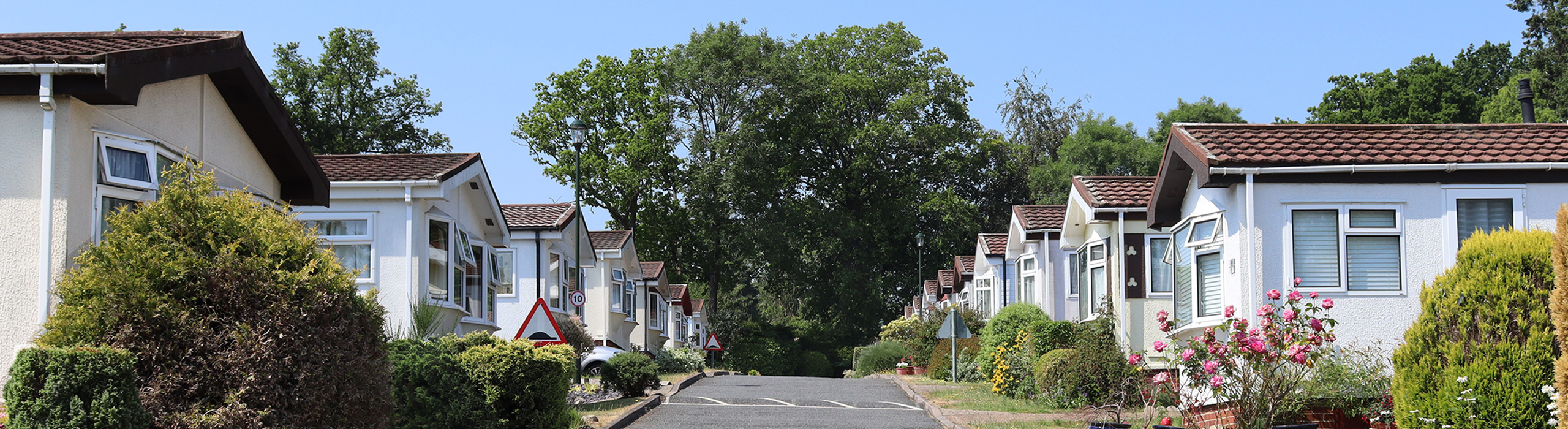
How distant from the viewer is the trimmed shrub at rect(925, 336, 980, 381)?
101 feet

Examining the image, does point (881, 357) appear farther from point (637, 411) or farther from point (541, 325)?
point (541, 325)

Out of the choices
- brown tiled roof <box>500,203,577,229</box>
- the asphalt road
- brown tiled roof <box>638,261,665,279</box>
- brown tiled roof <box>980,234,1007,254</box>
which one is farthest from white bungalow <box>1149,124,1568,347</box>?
brown tiled roof <box>638,261,665,279</box>

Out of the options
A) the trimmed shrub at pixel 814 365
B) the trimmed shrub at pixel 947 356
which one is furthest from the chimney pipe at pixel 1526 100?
the trimmed shrub at pixel 814 365

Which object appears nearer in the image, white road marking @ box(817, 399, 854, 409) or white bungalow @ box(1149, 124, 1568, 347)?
white bungalow @ box(1149, 124, 1568, 347)

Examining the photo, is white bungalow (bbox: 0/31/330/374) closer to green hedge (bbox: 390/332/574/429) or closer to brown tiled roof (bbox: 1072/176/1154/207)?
green hedge (bbox: 390/332/574/429)

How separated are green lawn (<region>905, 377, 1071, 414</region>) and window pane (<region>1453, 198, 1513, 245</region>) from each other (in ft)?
19.7

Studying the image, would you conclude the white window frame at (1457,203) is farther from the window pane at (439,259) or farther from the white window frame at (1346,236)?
the window pane at (439,259)

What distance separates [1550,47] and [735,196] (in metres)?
30.2

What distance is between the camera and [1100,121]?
59.2 meters

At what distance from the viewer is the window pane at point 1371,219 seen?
1410 cm

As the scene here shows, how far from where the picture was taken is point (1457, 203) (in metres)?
14.1

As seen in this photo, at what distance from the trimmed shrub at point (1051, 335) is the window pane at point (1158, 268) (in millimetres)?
1783

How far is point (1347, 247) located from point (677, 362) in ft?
84.7

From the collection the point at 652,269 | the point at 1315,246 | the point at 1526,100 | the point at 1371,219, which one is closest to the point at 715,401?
the point at 1315,246
